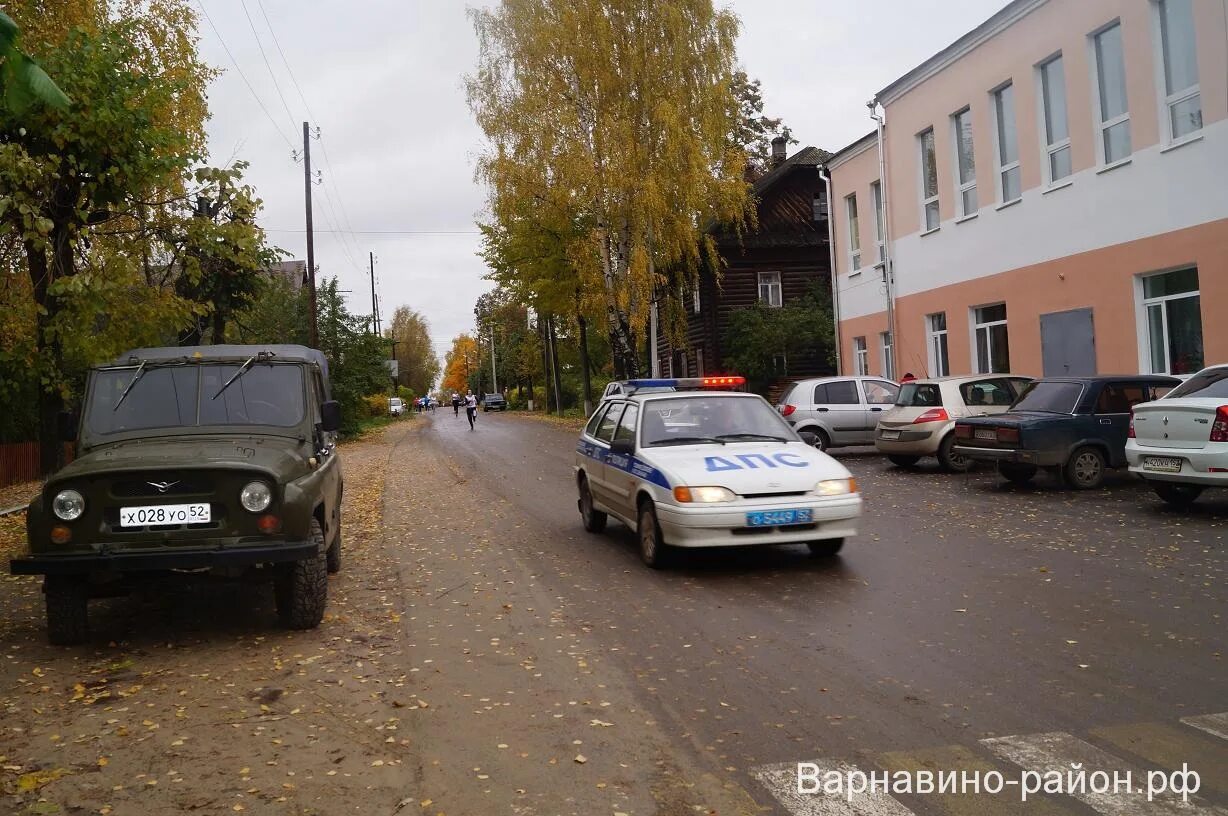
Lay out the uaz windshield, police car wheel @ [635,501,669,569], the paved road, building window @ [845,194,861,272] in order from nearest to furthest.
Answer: the paved road
the uaz windshield
police car wheel @ [635,501,669,569]
building window @ [845,194,861,272]

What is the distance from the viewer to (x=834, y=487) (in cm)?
884

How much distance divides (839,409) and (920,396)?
3.77m

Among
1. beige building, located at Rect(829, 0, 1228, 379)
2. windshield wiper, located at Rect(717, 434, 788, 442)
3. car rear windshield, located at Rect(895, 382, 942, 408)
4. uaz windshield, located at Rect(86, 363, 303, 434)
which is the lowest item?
windshield wiper, located at Rect(717, 434, 788, 442)

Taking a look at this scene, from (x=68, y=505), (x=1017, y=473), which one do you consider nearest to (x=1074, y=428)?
(x=1017, y=473)

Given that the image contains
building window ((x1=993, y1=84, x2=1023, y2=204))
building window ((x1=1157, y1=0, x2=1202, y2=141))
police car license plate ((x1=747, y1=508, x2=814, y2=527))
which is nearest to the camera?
police car license plate ((x1=747, y1=508, x2=814, y2=527))

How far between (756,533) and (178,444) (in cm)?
477

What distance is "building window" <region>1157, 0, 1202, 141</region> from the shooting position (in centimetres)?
1593

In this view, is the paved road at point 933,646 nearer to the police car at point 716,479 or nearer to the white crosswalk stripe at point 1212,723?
the white crosswalk stripe at point 1212,723

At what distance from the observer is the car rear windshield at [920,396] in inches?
668

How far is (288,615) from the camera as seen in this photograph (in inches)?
279

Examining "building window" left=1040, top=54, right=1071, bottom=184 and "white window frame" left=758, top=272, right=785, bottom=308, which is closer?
"building window" left=1040, top=54, right=1071, bottom=184

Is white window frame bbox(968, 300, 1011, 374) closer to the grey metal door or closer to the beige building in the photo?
the beige building

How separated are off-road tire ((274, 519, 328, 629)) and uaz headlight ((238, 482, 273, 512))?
0.43m

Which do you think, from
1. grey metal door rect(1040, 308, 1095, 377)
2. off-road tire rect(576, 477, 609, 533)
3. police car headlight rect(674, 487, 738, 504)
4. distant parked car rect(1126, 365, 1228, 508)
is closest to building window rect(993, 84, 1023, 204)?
grey metal door rect(1040, 308, 1095, 377)
